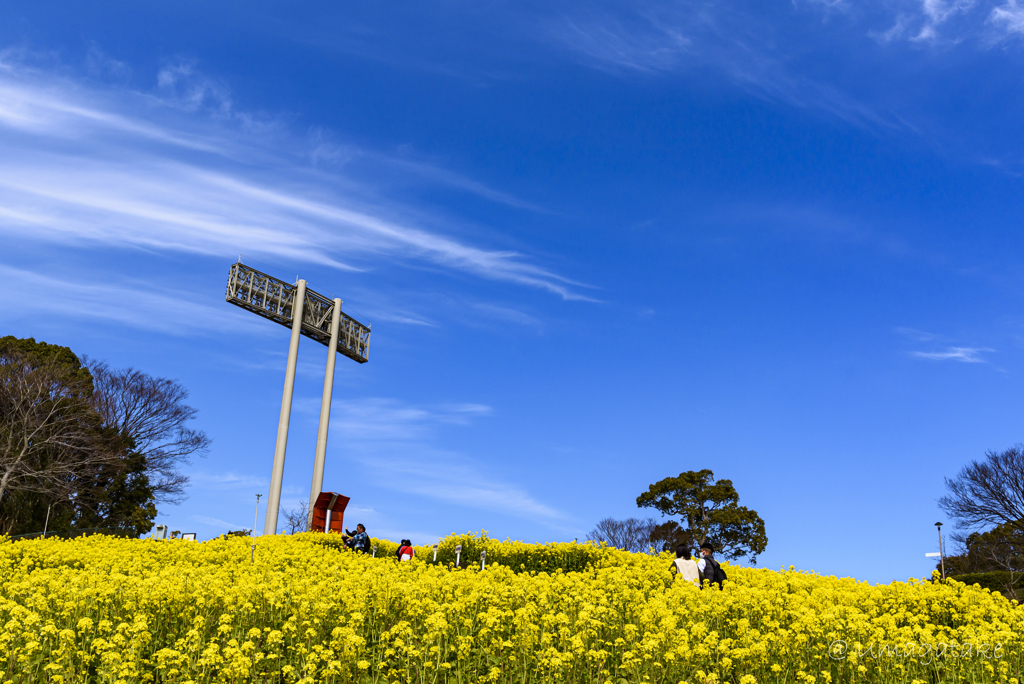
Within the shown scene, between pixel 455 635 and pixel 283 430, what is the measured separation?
26560 millimetres

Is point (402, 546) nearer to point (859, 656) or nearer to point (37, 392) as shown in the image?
point (859, 656)

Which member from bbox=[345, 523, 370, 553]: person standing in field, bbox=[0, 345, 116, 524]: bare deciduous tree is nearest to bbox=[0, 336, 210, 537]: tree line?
bbox=[0, 345, 116, 524]: bare deciduous tree

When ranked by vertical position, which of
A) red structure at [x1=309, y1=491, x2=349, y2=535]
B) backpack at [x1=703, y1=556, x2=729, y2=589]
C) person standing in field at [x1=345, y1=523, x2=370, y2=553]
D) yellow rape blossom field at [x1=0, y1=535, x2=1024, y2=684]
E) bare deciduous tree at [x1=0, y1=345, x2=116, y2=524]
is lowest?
yellow rape blossom field at [x1=0, y1=535, x2=1024, y2=684]

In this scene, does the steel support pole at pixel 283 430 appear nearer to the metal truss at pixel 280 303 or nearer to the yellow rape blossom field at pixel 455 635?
the metal truss at pixel 280 303

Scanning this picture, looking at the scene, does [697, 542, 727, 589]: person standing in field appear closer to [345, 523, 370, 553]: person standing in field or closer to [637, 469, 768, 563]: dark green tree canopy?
[345, 523, 370, 553]: person standing in field

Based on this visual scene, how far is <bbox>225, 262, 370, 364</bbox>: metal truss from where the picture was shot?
113 feet

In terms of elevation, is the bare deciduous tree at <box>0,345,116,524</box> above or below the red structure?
above

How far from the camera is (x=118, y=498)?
131 feet

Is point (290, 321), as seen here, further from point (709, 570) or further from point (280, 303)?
point (709, 570)

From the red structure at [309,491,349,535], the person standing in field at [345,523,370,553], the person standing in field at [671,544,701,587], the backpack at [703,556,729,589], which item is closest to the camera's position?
the person standing in field at [671,544,701,587]

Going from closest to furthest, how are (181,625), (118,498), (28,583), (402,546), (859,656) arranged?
(859,656) → (181,625) → (28,583) → (402,546) → (118,498)

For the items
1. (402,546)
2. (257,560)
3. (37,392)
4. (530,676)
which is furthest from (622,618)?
Result: (37,392)

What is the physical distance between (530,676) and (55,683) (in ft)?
14.3

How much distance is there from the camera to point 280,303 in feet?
116
